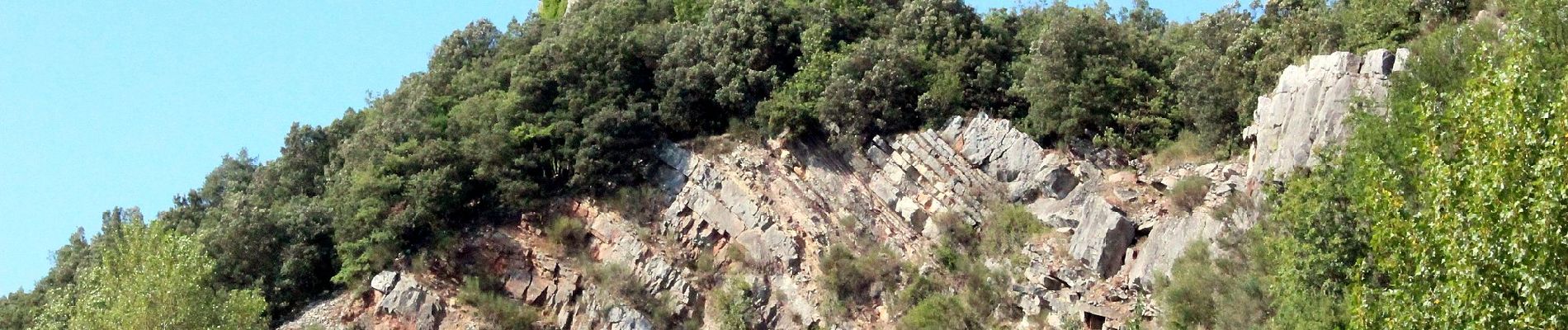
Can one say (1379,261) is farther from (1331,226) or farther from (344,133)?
(344,133)

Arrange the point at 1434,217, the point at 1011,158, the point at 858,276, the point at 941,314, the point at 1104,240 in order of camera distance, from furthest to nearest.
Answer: the point at 1011,158 < the point at 858,276 < the point at 941,314 < the point at 1104,240 < the point at 1434,217

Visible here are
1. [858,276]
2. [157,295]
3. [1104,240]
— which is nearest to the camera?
[1104,240]

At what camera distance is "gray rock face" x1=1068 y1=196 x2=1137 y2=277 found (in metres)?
24.4

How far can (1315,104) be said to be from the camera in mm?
22844

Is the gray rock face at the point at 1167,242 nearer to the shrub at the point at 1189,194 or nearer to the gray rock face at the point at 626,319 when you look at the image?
the shrub at the point at 1189,194

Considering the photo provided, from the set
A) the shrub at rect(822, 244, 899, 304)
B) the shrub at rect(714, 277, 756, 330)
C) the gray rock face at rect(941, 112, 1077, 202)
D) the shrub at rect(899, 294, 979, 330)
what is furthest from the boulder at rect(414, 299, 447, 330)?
the gray rock face at rect(941, 112, 1077, 202)

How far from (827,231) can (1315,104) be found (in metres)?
9.31

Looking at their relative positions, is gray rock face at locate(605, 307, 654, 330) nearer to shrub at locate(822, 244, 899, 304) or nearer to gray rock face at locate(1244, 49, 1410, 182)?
shrub at locate(822, 244, 899, 304)

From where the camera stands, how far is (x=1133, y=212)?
25188 millimetres

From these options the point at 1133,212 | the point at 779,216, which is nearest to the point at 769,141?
the point at 779,216

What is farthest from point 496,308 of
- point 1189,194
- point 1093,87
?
point 1189,194

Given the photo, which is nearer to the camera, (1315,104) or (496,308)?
(1315,104)

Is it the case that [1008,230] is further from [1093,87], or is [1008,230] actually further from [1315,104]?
[1315,104]

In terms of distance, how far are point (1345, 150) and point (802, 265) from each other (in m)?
10.3
